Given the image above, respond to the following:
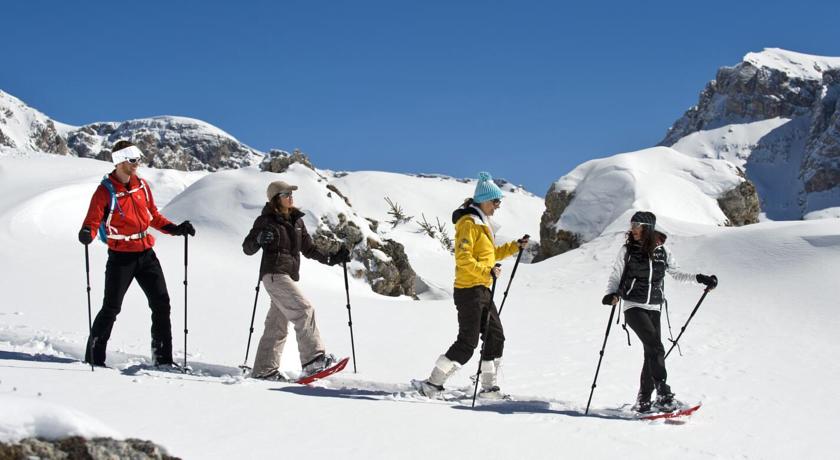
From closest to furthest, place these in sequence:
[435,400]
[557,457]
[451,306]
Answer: [557,457] → [435,400] → [451,306]

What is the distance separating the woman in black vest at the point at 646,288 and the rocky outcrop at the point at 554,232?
1591 cm

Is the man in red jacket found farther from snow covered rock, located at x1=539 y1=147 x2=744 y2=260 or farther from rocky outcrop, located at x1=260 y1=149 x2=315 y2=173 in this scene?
snow covered rock, located at x1=539 y1=147 x2=744 y2=260

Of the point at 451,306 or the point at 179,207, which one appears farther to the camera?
the point at 179,207

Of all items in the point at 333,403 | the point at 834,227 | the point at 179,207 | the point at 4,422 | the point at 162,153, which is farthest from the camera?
the point at 162,153

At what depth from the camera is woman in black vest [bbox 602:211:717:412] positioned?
19.6 feet

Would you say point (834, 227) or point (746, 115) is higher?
point (746, 115)

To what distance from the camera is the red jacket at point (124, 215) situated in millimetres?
5898

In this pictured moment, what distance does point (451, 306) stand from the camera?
1324 cm

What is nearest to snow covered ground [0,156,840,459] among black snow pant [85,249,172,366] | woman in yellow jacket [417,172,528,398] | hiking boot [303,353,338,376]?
hiking boot [303,353,338,376]

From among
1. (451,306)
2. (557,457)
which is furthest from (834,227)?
(557,457)

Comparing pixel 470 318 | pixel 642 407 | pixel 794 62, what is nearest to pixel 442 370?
pixel 470 318

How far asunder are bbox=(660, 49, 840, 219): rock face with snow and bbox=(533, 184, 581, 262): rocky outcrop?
7395 cm

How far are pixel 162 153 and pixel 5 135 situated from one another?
3266 cm

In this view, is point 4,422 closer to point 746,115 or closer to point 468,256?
point 468,256
